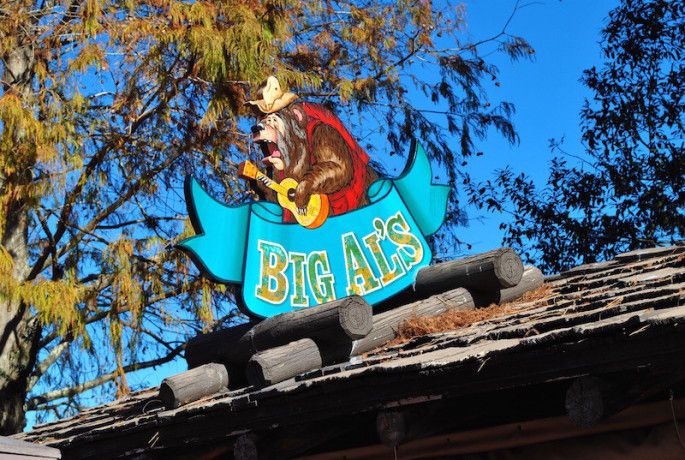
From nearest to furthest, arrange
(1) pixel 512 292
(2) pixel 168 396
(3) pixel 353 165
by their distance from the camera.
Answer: (2) pixel 168 396 < (1) pixel 512 292 < (3) pixel 353 165

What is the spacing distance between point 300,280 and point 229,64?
582 centimetres

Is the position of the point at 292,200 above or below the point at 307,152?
below

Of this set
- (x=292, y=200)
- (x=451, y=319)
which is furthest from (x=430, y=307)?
(x=292, y=200)

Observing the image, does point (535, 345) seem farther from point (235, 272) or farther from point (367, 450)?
point (235, 272)

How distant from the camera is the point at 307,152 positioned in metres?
7.85

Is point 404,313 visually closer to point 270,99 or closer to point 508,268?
point 508,268

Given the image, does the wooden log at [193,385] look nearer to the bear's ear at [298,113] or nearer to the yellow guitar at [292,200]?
the yellow guitar at [292,200]

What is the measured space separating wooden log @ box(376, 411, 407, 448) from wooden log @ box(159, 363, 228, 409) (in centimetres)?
177

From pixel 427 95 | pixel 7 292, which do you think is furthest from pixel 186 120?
pixel 427 95

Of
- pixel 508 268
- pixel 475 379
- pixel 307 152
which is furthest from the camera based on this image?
pixel 307 152

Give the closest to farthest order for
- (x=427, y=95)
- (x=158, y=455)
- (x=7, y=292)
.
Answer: (x=158, y=455) < (x=7, y=292) < (x=427, y=95)

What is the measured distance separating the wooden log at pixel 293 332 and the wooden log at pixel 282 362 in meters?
0.13

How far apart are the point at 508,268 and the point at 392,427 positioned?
2.55 m

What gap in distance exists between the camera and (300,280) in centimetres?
730
